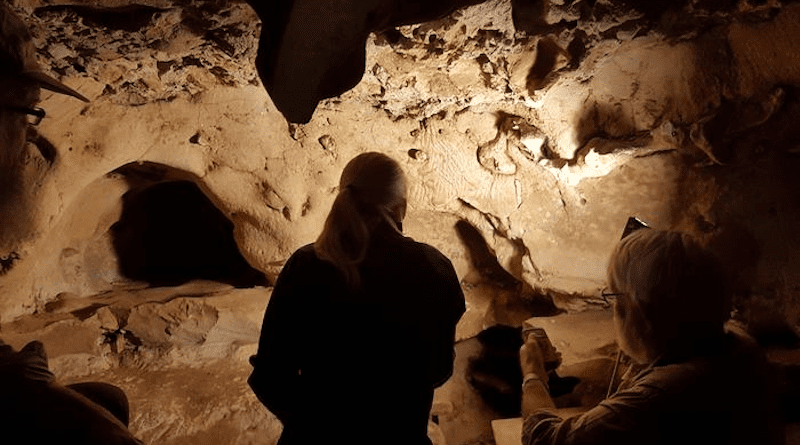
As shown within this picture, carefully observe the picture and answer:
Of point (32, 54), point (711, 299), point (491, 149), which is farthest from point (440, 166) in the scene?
point (32, 54)

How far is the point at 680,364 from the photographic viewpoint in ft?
5.58

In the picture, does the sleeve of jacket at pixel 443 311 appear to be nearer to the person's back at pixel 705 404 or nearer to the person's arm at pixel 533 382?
the person's arm at pixel 533 382

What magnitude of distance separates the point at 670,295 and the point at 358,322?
3.38 ft

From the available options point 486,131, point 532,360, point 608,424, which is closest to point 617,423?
point 608,424

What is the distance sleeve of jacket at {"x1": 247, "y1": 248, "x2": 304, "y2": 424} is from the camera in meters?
1.97

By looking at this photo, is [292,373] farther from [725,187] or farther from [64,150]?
[725,187]

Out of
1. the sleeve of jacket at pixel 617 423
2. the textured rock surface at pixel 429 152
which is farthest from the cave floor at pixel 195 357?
the sleeve of jacket at pixel 617 423

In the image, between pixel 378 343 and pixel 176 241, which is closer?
pixel 378 343

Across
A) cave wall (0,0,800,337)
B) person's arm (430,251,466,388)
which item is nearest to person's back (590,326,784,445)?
person's arm (430,251,466,388)

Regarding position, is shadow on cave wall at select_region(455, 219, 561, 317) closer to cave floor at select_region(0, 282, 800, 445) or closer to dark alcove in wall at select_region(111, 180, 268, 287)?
cave floor at select_region(0, 282, 800, 445)

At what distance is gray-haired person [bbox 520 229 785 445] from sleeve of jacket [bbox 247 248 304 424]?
969 mm

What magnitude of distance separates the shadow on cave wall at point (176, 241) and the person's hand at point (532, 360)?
2.80 metres

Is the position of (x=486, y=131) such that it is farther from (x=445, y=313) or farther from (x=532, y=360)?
(x=445, y=313)

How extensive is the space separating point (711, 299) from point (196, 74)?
2937 mm
